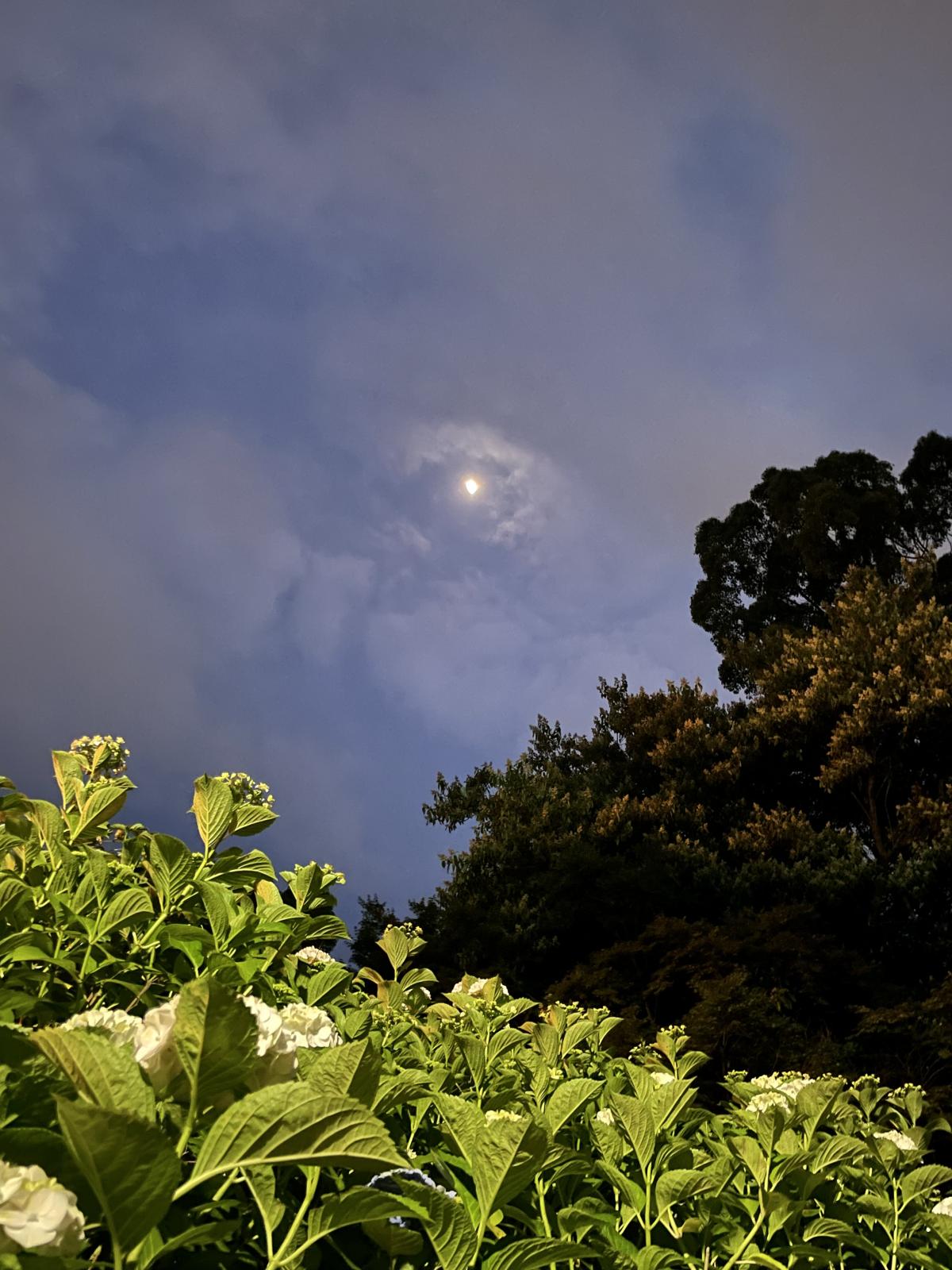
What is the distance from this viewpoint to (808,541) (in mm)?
15406

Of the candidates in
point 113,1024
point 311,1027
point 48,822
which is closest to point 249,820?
point 48,822

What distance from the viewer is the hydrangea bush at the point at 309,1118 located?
58cm

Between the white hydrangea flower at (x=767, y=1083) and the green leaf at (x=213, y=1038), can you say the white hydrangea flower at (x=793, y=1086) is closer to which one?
the white hydrangea flower at (x=767, y=1083)

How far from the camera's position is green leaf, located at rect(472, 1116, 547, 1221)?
0.82 m

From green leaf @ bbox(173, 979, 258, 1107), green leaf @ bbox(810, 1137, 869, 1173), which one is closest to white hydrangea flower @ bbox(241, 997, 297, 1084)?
green leaf @ bbox(173, 979, 258, 1107)

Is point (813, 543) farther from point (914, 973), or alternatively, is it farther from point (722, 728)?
point (914, 973)

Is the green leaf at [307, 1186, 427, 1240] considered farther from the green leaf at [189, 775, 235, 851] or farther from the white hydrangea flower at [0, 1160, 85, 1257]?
the green leaf at [189, 775, 235, 851]

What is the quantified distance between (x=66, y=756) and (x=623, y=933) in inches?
412

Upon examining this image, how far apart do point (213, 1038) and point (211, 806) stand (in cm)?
88

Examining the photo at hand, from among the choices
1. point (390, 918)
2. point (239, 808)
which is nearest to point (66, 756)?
point (239, 808)

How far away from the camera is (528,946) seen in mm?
10961

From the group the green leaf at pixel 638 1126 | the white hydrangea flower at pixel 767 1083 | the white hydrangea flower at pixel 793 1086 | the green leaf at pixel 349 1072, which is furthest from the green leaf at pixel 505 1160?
the white hydrangea flower at pixel 767 1083

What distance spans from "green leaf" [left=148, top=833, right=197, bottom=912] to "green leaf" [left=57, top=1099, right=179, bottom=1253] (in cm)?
80

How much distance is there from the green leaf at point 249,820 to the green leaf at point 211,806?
76 mm
